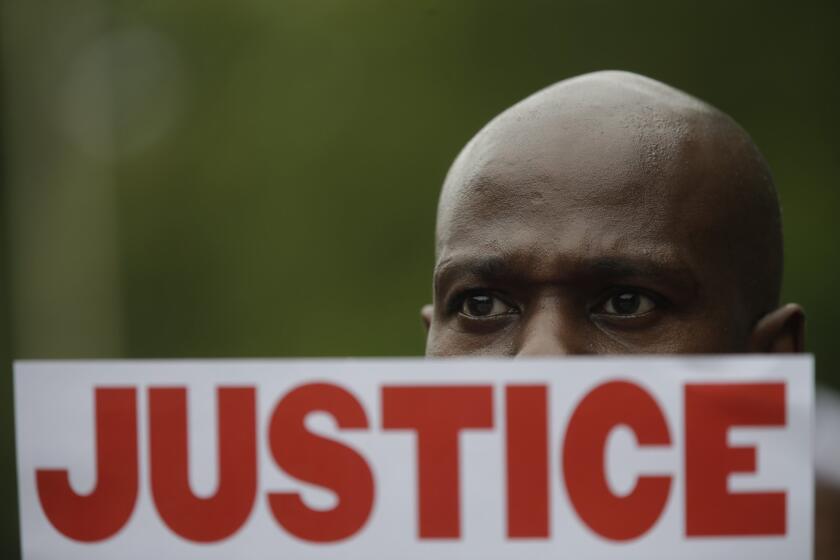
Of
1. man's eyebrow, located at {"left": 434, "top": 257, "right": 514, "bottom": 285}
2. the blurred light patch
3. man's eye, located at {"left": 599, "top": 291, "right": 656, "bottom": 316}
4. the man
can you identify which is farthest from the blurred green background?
man's eye, located at {"left": 599, "top": 291, "right": 656, "bottom": 316}

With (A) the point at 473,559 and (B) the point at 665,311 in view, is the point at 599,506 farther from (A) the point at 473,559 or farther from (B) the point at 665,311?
(B) the point at 665,311

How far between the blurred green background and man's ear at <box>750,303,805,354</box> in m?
0.67

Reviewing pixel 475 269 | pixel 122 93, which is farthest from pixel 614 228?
pixel 122 93

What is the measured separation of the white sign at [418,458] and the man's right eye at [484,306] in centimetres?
46

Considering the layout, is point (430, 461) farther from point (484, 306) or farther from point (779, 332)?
point (779, 332)

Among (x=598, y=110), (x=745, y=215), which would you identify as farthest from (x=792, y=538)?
(x=598, y=110)

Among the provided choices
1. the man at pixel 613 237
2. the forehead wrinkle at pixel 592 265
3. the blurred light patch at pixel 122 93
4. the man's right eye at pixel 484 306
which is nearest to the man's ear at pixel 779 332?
the man at pixel 613 237

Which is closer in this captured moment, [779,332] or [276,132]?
[779,332]

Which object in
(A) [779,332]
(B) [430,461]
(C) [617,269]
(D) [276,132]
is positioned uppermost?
(D) [276,132]

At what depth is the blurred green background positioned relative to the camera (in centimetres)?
239

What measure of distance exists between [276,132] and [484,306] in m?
1.60

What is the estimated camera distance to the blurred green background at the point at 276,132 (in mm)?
2389

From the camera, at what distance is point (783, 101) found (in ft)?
9.72

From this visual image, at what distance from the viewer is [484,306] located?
1.84m
